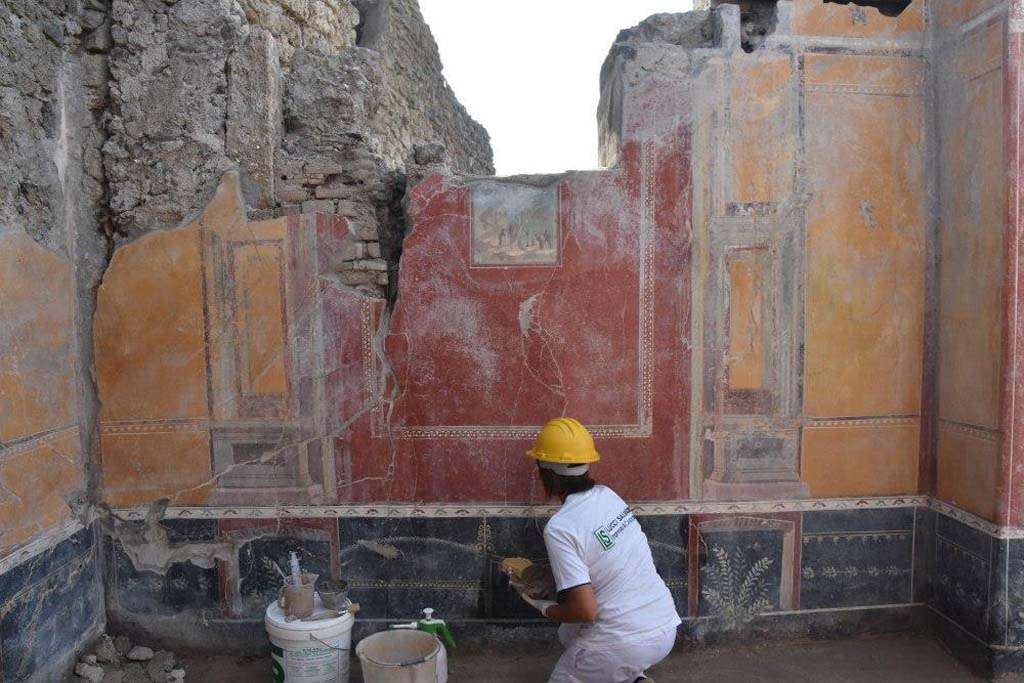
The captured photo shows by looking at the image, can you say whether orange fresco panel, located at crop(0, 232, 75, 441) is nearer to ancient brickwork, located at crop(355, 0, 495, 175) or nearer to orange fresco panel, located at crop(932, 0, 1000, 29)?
ancient brickwork, located at crop(355, 0, 495, 175)

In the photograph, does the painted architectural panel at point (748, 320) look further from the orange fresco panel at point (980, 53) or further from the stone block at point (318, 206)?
the stone block at point (318, 206)

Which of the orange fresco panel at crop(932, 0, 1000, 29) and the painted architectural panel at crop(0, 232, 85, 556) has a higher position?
the orange fresco panel at crop(932, 0, 1000, 29)

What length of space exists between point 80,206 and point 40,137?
344mm

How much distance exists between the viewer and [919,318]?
3543 mm

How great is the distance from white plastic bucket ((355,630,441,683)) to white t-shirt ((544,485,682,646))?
612 mm

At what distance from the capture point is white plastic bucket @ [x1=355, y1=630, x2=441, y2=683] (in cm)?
281

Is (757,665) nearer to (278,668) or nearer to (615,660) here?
(615,660)

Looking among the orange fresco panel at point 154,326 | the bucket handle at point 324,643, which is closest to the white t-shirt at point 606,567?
the bucket handle at point 324,643

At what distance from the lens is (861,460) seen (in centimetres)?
356

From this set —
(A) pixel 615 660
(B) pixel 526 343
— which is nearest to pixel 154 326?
(B) pixel 526 343

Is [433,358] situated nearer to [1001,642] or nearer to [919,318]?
[919,318]

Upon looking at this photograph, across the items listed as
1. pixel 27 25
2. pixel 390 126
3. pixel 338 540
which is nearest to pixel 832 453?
pixel 338 540

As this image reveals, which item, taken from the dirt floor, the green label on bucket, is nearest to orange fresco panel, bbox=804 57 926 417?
the dirt floor

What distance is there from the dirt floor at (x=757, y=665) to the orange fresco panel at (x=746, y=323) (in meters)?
1.27
